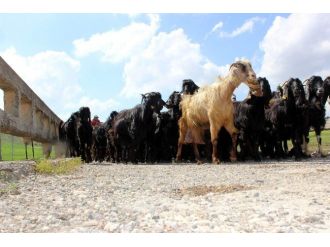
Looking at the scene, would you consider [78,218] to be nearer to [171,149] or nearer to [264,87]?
[264,87]

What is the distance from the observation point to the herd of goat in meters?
13.0

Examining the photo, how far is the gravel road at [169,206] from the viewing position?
147 inches

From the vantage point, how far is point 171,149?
16.3 m

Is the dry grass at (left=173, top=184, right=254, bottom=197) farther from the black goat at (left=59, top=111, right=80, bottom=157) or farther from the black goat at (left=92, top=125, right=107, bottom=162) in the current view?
the black goat at (left=92, top=125, right=107, bottom=162)

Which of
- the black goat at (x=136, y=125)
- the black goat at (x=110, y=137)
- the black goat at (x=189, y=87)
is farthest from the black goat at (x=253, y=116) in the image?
the black goat at (x=110, y=137)

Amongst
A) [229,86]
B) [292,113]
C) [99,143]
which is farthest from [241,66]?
[99,143]

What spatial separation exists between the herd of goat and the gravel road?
6182mm

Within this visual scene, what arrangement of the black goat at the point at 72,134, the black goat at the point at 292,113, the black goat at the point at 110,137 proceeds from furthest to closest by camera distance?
the black goat at the point at 72,134 → the black goat at the point at 110,137 → the black goat at the point at 292,113

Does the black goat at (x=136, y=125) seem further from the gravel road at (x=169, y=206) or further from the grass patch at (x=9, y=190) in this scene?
the grass patch at (x=9, y=190)

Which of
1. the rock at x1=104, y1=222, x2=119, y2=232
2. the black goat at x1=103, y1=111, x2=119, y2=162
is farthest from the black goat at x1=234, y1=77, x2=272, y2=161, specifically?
the rock at x1=104, y1=222, x2=119, y2=232

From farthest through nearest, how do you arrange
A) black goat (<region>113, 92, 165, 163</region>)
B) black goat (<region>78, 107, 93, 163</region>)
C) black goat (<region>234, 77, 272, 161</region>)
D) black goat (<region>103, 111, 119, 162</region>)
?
1. black goat (<region>78, 107, 93, 163</region>)
2. black goat (<region>103, 111, 119, 162</region>)
3. black goat (<region>113, 92, 165, 163</region>)
4. black goat (<region>234, 77, 272, 161</region>)

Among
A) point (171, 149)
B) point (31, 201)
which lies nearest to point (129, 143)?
point (171, 149)

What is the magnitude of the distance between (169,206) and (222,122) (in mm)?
8383

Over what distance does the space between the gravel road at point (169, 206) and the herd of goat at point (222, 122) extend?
20.3ft
